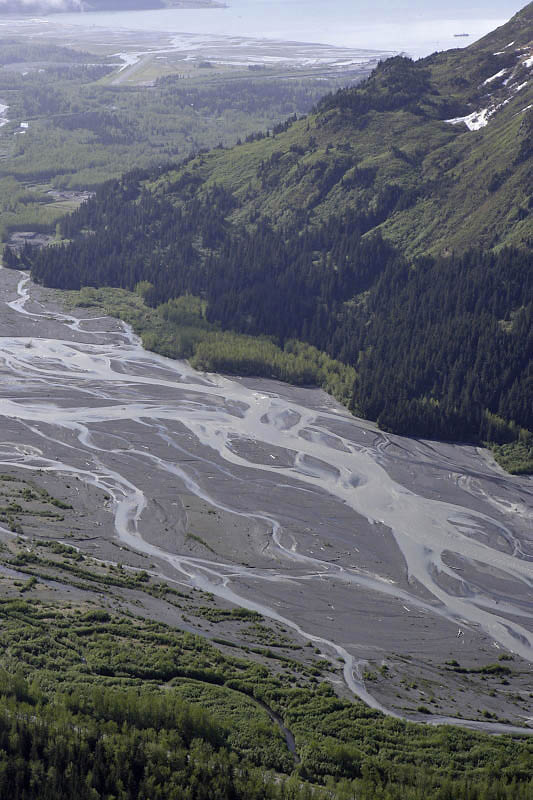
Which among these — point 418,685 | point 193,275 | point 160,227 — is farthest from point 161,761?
point 160,227

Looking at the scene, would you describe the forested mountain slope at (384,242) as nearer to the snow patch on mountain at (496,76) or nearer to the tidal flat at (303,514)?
the snow patch on mountain at (496,76)

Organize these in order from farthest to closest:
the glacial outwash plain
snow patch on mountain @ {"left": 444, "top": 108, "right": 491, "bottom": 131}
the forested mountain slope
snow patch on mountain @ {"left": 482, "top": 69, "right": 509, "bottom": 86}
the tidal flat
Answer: snow patch on mountain @ {"left": 482, "top": 69, "right": 509, "bottom": 86}
snow patch on mountain @ {"left": 444, "top": 108, "right": 491, "bottom": 131}
the forested mountain slope
the tidal flat
the glacial outwash plain

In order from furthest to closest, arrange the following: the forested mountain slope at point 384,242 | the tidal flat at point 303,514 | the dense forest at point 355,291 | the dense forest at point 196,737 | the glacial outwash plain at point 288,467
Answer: the forested mountain slope at point 384,242 < the dense forest at point 355,291 < the tidal flat at point 303,514 < the glacial outwash plain at point 288,467 < the dense forest at point 196,737

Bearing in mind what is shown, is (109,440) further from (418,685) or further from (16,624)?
(418,685)

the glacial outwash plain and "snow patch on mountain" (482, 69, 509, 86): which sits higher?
"snow patch on mountain" (482, 69, 509, 86)

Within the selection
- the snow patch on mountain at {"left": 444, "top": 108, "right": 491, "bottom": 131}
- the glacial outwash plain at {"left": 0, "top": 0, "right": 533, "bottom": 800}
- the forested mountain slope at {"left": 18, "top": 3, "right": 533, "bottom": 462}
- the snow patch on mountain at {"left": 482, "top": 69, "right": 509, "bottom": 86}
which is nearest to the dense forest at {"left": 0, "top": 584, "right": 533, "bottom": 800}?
the glacial outwash plain at {"left": 0, "top": 0, "right": 533, "bottom": 800}

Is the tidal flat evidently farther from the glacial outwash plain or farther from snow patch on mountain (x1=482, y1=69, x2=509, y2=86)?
snow patch on mountain (x1=482, y1=69, x2=509, y2=86)

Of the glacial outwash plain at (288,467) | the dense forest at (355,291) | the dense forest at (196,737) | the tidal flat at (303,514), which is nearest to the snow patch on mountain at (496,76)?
the glacial outwash plain at (288,467)

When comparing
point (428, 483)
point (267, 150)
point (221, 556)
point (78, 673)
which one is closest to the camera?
point (78, 673)

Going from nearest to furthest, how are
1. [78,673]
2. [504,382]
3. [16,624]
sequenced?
[78,673]
[16,624]
[504,382]
